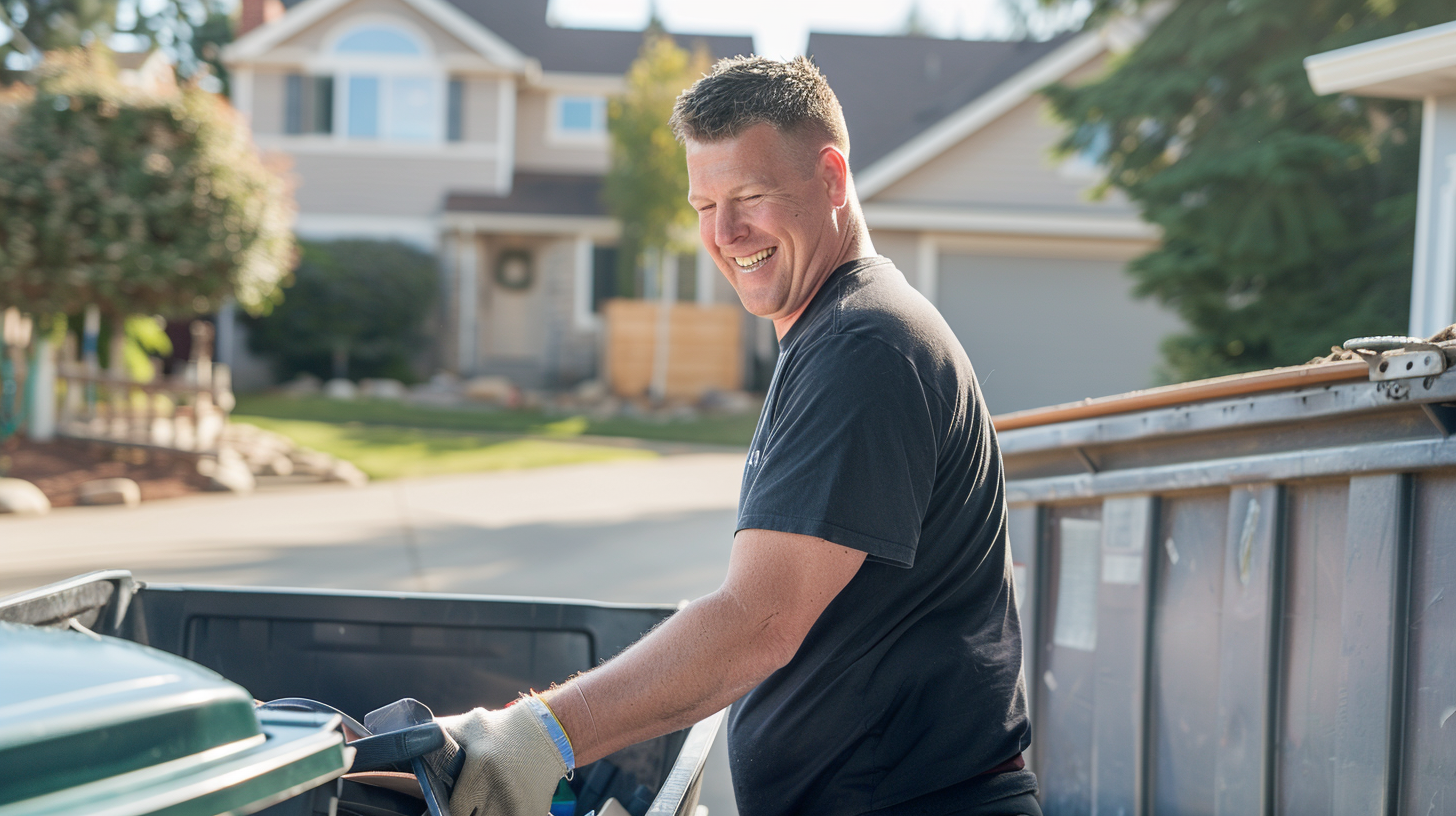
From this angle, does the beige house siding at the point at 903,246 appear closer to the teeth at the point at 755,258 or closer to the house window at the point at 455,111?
the house window at the point at 455,111

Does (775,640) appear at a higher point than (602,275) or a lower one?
lower

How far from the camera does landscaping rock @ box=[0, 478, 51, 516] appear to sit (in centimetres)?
952

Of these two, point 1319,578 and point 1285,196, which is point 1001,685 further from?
point 1285,196

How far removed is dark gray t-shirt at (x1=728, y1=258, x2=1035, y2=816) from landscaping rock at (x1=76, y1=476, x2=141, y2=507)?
9852 millimetres

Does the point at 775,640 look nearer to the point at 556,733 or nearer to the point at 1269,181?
the point at 556,733

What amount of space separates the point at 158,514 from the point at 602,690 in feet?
30.9

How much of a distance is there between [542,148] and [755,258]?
23426mm

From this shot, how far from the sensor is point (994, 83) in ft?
54.4

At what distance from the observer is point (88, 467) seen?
37.3 feet

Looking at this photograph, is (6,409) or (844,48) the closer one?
(6,409)

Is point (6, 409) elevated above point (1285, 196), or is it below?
below

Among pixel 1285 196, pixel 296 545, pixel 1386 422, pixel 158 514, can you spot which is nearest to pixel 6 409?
pixel 158 514

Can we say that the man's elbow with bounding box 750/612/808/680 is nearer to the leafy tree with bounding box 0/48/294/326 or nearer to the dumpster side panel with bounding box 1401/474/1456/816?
the dumpster side panel with bounding box 1401/474/1456/816

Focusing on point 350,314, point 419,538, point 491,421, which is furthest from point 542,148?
point 419,538
